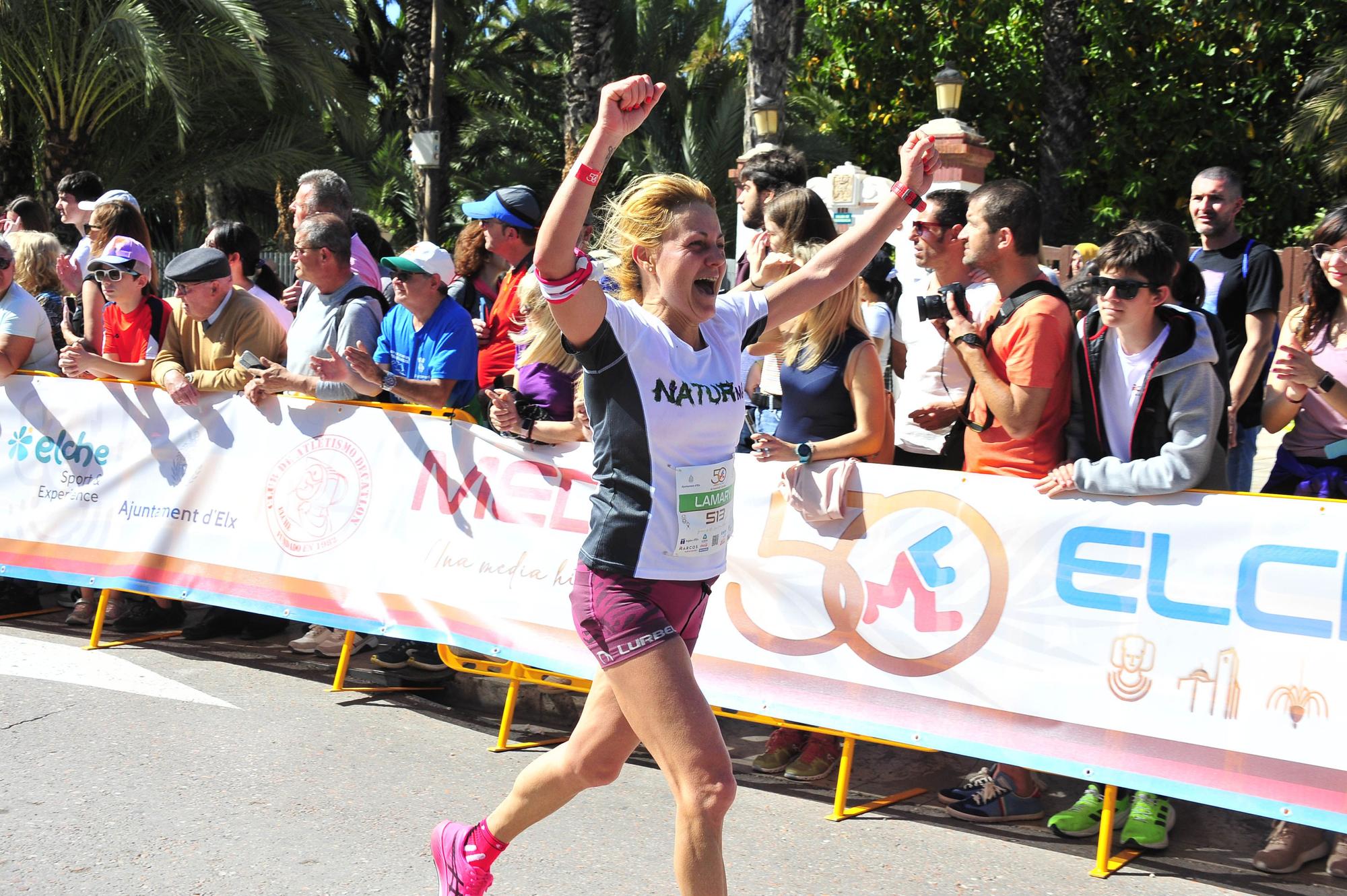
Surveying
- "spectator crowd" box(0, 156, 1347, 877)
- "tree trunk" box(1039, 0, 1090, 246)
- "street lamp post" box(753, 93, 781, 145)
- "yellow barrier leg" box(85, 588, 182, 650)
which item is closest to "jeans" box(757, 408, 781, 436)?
"spectator crowd" box(0, 156, 1347, 877)

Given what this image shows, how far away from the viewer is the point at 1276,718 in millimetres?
3910

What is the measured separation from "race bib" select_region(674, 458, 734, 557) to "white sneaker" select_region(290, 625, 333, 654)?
11.8ft

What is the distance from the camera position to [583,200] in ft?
9.48

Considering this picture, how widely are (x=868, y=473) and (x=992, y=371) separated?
576 mm

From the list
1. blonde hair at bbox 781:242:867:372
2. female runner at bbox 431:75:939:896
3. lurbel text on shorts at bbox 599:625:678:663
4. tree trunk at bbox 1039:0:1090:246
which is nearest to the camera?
female runner at bbox 431:75:939:896

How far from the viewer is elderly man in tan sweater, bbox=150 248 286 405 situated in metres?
6.34

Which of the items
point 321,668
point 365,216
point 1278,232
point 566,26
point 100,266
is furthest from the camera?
point 566,26

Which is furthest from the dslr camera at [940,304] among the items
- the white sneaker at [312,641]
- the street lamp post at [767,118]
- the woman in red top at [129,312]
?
the street lamp post at [767,118]

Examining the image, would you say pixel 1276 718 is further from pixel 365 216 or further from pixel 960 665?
pixel 365 216

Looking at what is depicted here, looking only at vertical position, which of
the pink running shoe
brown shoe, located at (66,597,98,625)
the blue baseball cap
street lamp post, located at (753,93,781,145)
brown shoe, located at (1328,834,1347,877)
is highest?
street lamp post, located at (753,93,781,145)

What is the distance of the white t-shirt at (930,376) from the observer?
5527 mm

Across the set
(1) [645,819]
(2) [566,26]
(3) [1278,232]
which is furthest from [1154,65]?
(1) [645,819]

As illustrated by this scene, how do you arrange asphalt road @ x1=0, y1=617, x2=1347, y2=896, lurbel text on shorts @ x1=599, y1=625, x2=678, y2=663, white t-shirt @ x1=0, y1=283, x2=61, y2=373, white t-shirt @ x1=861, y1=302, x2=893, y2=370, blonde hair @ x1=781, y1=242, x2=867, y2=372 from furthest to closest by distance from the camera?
white t-shirt @ x1=0, y1=283, x2=61, y2=373
white t-shirt @ x1=861, y1=302, x2=893, y2=370
blonde hair @ x1=781, y1=242, x2=867, y2=372
asphalt road @ x1=0, y1=617, x2=1347, y2=896
lurbel text on shorts @ x1=599, y1=625, x2=678, y2=663

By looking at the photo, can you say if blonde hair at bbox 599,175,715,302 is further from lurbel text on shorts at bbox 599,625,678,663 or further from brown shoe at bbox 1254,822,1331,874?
brown shoe at bbox 1254,822,1331,874
